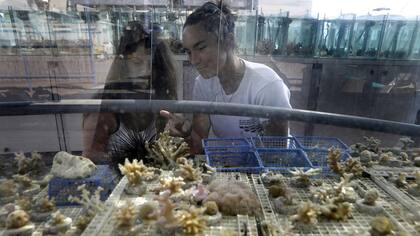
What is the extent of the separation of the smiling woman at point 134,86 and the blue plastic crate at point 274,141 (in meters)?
0.62

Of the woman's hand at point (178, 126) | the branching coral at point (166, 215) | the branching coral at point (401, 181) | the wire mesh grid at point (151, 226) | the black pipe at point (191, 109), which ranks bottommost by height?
the wire mesh grid at point (151, 226)

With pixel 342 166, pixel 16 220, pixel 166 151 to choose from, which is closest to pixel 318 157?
pixel 342 166

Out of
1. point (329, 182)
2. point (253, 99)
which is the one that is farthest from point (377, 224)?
point (253, 99)

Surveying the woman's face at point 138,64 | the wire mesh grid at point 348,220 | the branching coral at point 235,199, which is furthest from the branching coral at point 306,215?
the woman's face at point 138,64

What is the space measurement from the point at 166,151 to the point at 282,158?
2.18 ft

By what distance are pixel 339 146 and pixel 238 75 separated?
774mm

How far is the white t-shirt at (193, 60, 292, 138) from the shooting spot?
175cm

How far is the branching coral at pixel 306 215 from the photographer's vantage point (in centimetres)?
106

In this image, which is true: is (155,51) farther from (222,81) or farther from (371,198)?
(371,198)

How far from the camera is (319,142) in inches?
70.8

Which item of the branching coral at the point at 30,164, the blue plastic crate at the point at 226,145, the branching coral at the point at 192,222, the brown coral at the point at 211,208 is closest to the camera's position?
the branching coral at the point at 192,222

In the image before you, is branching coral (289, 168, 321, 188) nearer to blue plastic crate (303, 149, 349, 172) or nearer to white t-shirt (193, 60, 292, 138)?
blue plastic crate (303, 149, 349, 172)

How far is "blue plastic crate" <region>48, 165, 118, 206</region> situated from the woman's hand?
551mm

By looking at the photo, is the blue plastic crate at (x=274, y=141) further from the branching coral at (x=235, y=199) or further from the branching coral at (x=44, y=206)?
the branching coral at (x=44, y=206)
